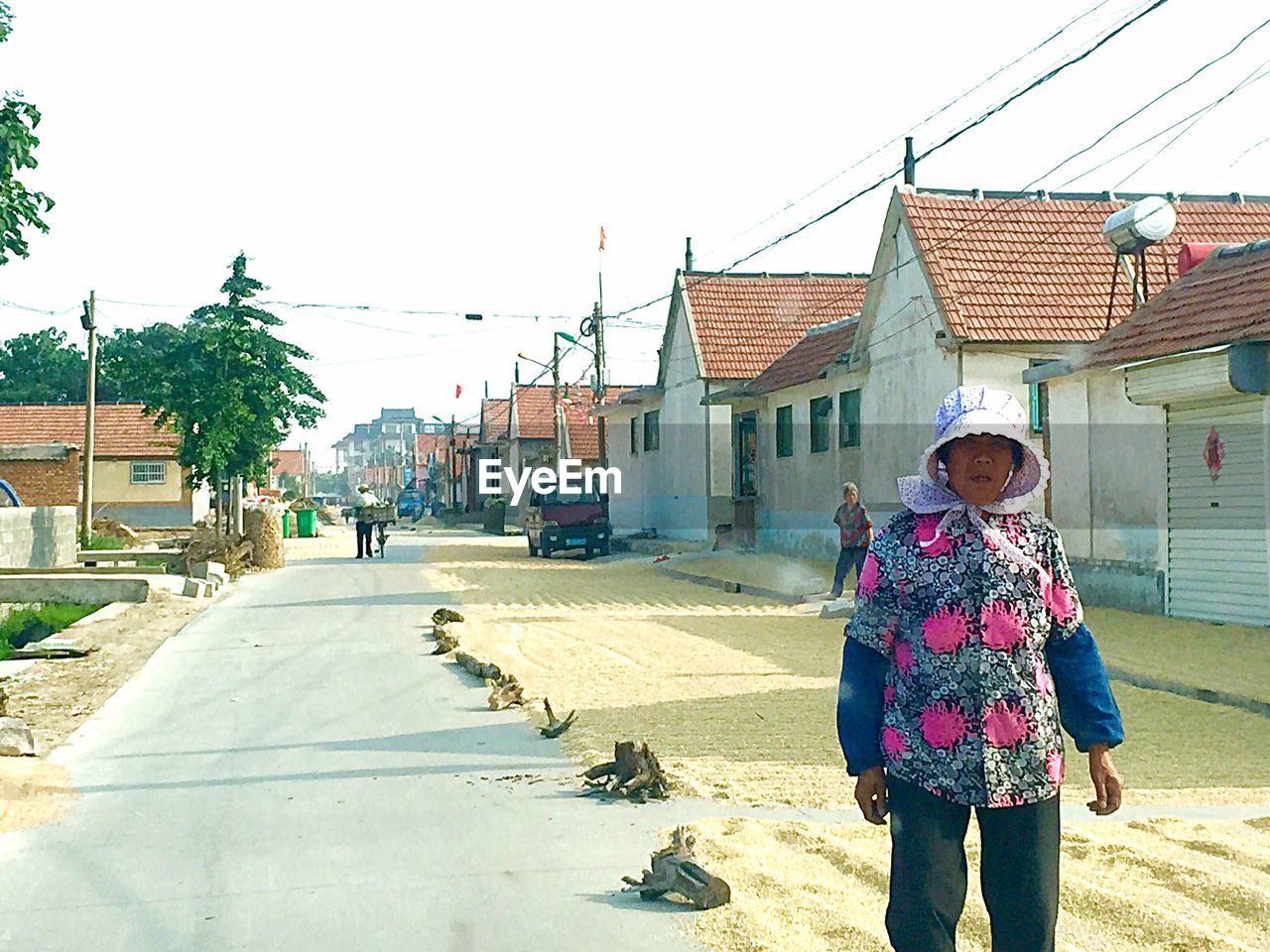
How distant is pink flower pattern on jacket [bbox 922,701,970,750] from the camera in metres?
3.84

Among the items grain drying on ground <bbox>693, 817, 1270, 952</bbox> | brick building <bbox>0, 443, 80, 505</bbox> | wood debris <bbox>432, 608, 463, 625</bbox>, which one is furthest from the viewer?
brick building <bbox>0, 443, 80, 505</bbox>

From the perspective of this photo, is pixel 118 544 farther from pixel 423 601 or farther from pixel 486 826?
pixel 486 826

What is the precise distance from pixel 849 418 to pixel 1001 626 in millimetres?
23863

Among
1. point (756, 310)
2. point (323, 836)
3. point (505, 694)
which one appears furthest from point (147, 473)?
point (323, 836)

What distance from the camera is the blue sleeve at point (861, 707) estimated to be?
3961mm

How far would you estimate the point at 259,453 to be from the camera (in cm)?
3441

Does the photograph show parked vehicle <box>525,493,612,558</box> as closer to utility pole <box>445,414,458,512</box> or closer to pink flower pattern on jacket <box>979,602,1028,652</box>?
pink flower pattern on jacket <box>979,602,1028,652</box>

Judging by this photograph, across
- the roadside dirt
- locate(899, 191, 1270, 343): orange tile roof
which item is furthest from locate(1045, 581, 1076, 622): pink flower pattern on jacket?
locate(899, 191, 1270, 343): orange tile roof

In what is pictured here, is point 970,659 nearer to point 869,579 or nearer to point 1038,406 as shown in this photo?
point 869,579

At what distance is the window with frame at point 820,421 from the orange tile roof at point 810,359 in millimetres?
592

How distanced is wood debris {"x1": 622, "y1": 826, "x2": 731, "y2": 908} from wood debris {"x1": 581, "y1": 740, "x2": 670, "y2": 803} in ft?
5.15

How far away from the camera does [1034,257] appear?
74.7 ft

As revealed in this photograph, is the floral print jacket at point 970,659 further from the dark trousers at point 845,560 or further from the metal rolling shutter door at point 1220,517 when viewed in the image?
the dark trousers at point 845,560

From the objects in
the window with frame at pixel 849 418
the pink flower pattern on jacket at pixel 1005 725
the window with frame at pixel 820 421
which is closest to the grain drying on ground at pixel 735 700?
the pink flower pattern on jacket at pixel 1005 725
